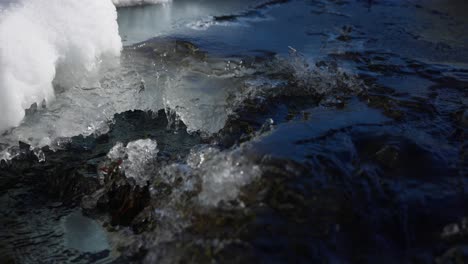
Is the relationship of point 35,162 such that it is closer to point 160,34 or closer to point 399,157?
point 399,157

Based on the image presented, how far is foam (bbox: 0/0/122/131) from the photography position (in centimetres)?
273

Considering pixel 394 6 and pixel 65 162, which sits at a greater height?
pixel 394 6

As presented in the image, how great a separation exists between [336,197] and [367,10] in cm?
431

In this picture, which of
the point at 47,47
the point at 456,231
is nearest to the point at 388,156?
the point at 456,231

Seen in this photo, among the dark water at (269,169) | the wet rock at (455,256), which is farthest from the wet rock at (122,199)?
the wet rock at (455,256)

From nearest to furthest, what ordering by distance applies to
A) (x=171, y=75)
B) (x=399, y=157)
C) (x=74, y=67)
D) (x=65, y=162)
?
(x=399, y=157) < (x=65, y=162) < (x=74, y=67) < (x=171, y=75)

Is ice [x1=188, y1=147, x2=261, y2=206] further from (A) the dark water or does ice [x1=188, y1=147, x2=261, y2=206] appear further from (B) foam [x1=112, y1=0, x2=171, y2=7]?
(B) foam [x1=112, y1=0, x2=171, y2=7]

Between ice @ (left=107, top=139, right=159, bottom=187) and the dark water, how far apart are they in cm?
5

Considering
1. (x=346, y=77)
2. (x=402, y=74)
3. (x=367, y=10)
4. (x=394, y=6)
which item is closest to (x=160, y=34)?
(x=346, y=77)

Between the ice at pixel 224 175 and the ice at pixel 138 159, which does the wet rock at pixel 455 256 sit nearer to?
the ice at pixel 224 175

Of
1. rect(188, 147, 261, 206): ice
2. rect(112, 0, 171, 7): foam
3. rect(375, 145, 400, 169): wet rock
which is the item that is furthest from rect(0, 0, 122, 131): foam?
rect(112, 0, 171, 7): foam

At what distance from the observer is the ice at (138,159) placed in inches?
93.7

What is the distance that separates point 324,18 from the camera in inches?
217

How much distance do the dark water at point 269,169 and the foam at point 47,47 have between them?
1.05ft
